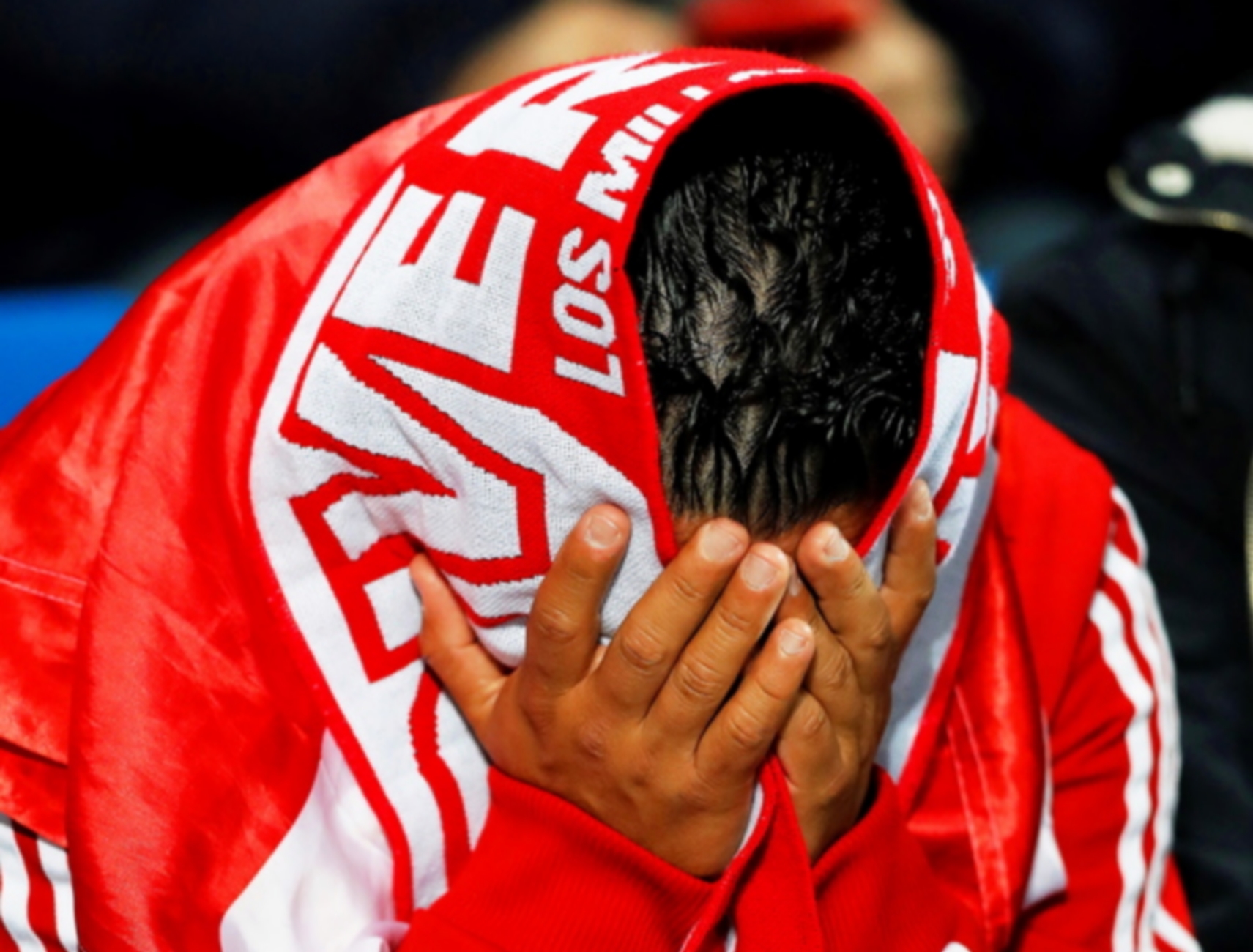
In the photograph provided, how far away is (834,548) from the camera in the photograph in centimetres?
53

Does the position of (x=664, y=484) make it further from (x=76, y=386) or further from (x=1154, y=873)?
(x=1154, y=873)

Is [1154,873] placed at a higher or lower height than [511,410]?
lower

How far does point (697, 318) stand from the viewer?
0.50 meters

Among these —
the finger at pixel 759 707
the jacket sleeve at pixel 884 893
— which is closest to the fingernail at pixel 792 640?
the finger at pixel 759 707

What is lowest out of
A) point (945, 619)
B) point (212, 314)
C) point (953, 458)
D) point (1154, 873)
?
point (1154, 873)

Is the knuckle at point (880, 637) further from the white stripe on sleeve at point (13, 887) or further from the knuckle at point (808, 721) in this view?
the white stripe on sleeve at point (13, 887)

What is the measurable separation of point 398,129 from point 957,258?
10.4 inches

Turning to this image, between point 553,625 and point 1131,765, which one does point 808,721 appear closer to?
point 553,625

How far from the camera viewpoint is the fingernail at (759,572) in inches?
20.5

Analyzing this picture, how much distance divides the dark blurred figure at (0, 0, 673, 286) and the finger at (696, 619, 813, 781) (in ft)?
4.11

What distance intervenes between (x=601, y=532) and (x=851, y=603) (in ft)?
0.36

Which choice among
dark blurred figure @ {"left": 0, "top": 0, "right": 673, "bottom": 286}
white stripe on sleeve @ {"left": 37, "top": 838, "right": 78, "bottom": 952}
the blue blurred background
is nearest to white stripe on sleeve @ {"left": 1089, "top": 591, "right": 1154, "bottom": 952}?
white stripe on sleeve @ {"left": 37, "top": 838, "right": 78, "bottom": 952}

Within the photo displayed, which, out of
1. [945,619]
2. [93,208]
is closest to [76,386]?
[945,619]

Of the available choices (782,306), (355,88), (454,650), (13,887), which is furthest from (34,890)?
(355,88)
